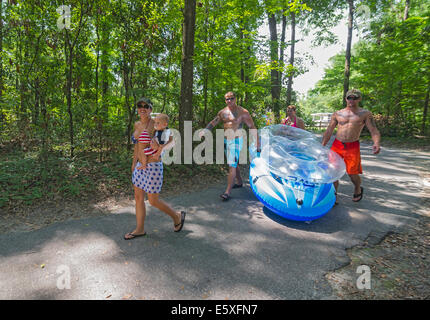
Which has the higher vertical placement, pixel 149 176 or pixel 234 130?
pixel 234 130

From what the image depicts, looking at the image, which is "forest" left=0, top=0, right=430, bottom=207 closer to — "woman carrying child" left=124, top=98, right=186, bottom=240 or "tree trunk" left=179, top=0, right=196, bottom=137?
"tree trunk" left=179, top=0, right=196, bottom=137

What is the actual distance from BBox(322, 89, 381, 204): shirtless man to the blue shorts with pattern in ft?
11.9

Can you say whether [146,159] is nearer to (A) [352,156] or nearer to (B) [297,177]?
(B) [297,177]

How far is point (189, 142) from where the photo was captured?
267 inches

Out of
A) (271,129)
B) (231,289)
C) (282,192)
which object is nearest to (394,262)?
(282,192)

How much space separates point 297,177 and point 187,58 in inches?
179

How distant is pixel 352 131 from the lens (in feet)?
14.6

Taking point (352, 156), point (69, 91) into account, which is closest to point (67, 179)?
point (69, 91)

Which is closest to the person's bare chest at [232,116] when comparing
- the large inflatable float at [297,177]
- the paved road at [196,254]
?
the large inflatable float at [297,177]

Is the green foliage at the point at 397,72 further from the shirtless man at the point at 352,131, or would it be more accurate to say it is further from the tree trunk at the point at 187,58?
the tree trunk at the point at 187,58

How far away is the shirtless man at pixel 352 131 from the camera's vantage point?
4355 millimetres

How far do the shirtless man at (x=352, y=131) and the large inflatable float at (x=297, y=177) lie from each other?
0.37 meters

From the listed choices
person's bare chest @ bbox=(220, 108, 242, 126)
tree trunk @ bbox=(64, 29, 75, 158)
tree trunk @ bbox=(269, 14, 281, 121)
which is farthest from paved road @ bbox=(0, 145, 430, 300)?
tree trunk @ bbox=(269, 14, 281, 121)
